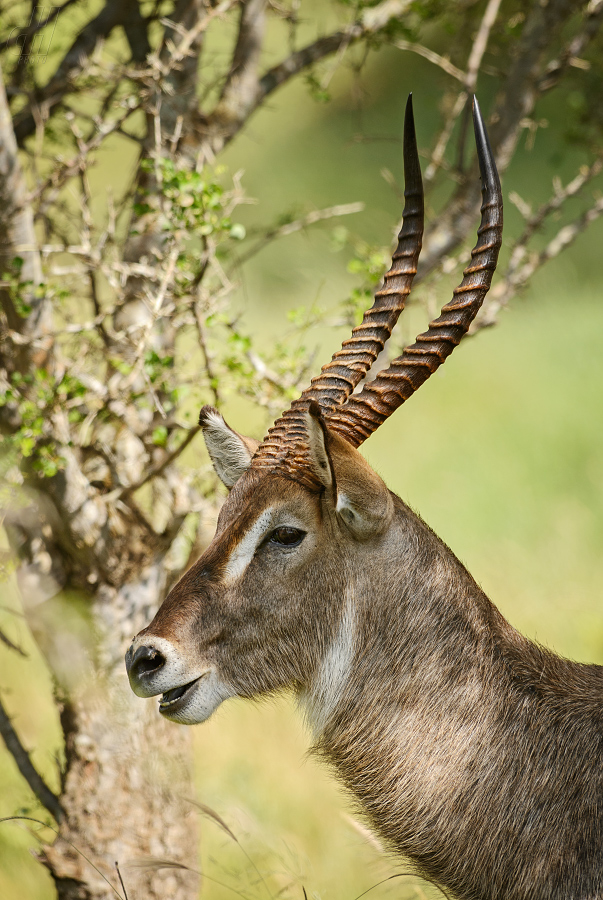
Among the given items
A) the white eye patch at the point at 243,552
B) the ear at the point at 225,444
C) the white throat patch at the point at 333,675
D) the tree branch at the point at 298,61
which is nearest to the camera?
the white eye patch at the point at 243,552

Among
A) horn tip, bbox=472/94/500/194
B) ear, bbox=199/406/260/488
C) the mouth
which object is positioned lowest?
the mouth

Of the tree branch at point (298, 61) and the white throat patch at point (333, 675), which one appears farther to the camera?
the tree branch at point (298, 61)

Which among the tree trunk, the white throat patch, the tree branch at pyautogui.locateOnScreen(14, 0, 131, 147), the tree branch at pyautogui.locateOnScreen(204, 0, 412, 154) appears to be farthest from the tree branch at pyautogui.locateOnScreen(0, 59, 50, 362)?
the white throat patch

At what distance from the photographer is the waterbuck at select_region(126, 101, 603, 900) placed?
2672mm

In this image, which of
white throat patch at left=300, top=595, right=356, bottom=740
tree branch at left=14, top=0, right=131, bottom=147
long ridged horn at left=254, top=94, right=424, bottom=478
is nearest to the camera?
white throat patch at left=300, top=595, right=356, bottom=740

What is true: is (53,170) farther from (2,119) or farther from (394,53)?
(394,53)

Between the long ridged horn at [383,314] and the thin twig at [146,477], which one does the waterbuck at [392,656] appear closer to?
the long ridged horn at [383,314]

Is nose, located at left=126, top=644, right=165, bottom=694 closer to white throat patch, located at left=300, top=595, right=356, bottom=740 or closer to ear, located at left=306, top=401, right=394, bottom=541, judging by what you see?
white throat patch, located at left=300, top=595, right=356, bottom=740

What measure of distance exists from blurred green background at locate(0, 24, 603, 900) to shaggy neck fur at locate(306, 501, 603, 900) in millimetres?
396

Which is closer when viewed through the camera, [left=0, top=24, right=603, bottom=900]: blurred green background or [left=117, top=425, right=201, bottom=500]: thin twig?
[left=117, top=425, right=201, bottom=500]: thin twig

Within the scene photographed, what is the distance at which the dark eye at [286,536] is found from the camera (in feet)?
9.16

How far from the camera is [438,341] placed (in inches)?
114

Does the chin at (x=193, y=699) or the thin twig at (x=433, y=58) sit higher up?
the thin twig at (x=433, y=58)

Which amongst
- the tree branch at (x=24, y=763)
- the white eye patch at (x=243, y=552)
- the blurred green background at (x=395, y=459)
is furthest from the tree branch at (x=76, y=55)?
the tree branch at (x=24, y=763)
